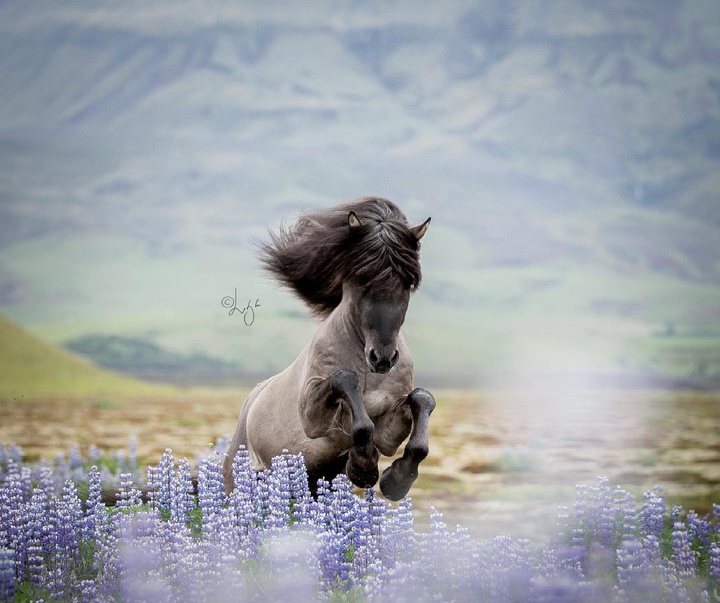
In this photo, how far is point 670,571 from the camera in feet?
11.7

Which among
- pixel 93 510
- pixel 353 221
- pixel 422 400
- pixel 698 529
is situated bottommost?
pixel 698 529

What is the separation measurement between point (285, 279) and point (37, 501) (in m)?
1.59

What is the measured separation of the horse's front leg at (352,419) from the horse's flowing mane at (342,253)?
1.35ft

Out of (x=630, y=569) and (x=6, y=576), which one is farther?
(x=6, y=576)

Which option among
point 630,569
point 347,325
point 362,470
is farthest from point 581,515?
point 347,325

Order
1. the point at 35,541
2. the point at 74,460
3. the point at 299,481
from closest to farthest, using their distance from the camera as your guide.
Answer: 1. the point at 299,481
2. the point at 35,541
3. the point at 74,460

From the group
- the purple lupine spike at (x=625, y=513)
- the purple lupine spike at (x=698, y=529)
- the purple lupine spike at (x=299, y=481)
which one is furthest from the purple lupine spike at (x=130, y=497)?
the purple lupine spike at (x=698, y=529)

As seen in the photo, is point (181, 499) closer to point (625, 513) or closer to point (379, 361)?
point (379, 361)

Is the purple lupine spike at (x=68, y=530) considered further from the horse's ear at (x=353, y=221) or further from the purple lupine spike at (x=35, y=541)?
the horse's ear at (x=353, y=221)

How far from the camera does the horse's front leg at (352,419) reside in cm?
333

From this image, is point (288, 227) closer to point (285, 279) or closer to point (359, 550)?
point (285, 279)

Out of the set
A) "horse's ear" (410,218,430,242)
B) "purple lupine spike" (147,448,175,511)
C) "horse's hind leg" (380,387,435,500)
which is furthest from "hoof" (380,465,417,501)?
"purple lupine spike" (147,448,175,511)

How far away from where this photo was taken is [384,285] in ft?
11.0

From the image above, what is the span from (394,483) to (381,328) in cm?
66
